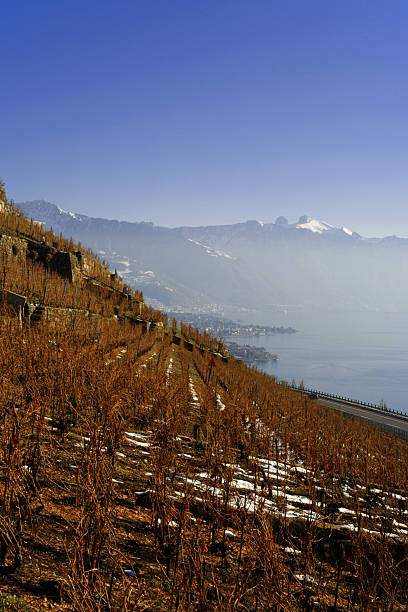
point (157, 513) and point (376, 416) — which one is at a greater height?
point (157, 513)

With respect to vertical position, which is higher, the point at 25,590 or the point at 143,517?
the point at 25,590

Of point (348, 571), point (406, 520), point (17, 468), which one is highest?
point (17, 468)

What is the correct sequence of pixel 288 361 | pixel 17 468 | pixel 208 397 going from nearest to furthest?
pixel 17 468, pixel 208 397, pixel 288 361

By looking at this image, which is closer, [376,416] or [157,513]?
[157,513]

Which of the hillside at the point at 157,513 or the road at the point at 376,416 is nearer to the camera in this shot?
the hillside at the point at 157,513

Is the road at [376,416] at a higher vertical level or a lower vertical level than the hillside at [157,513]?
lower

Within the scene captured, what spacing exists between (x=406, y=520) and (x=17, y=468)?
13158mm

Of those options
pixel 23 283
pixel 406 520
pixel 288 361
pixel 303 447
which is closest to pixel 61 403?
pixel 303 447

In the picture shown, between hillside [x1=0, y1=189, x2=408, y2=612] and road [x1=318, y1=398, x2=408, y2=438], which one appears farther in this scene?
road [x1=318, y1=398, x2=408, y2=438]

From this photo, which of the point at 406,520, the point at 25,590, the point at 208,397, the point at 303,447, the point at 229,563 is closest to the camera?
the point at 25,590

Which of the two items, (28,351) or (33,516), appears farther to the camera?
(28,351)

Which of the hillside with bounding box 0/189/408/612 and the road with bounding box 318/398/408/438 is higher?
the hillside with bounding box 0/189/408/612

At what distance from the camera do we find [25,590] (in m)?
4.57

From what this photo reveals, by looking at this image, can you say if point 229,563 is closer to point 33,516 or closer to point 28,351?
point 33,516
